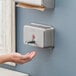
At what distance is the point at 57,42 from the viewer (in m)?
1.31

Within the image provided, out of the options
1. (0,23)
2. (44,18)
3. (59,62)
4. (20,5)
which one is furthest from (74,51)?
(0,23)

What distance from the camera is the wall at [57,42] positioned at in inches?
48.8

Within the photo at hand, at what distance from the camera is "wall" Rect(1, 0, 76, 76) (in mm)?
1239

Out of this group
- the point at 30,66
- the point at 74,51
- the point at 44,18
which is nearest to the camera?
the point at 74,51

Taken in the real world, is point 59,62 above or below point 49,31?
below

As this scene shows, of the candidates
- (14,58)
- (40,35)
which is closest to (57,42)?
(40,35)

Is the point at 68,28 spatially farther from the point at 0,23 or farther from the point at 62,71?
the point at 0,23

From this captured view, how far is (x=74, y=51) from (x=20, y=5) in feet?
1.25

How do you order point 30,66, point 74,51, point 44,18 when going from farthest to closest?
point 30,66, point 44,18, point 74,51

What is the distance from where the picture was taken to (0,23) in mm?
1534

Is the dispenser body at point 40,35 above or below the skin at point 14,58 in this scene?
above

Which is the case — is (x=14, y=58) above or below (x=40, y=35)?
below

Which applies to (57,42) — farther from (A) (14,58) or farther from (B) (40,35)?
(A) (14,58)

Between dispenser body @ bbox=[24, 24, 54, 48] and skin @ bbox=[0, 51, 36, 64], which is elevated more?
dispenser body @ bbox=[24, 24, 54, 48]
